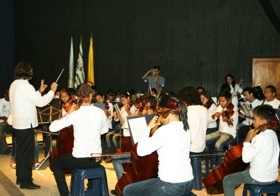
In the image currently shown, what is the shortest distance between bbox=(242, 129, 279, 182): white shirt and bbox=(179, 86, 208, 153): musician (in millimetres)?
1356

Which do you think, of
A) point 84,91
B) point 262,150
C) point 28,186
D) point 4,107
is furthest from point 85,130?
point 4,107

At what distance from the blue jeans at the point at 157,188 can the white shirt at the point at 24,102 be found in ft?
7.05

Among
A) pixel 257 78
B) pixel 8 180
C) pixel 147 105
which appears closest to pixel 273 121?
pixel 147 105

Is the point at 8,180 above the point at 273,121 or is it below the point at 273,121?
below

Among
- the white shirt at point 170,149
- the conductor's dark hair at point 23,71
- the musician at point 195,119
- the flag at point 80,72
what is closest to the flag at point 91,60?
the flag at point 80,72

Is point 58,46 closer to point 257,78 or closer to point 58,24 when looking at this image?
point 58,24

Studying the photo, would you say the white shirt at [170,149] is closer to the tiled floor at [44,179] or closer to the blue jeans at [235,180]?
the blue jeans at [235,180]

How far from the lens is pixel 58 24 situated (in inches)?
516

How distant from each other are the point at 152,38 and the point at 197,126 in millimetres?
6149

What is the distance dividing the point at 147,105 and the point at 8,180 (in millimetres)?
2229

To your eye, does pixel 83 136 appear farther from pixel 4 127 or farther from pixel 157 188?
pixel 4 127

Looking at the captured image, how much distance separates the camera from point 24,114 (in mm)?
5512

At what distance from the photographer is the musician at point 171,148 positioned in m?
3.41

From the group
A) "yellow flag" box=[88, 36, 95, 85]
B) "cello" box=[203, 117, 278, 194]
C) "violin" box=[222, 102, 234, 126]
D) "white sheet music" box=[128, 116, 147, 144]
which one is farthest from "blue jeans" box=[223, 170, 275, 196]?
"yellow flag" box=[88, 36, 95, 85]
